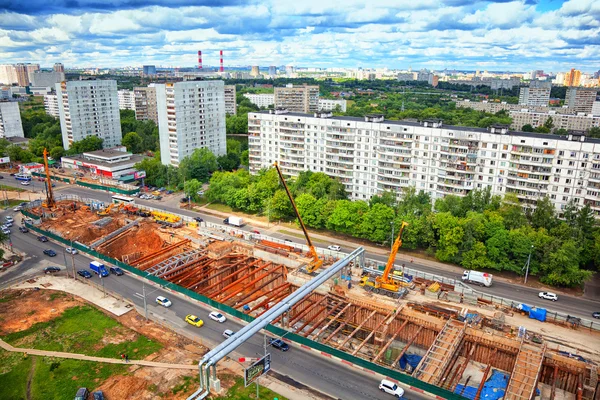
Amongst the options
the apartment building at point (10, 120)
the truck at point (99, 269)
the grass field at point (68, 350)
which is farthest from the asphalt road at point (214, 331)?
the apartment building at point (10, 120)

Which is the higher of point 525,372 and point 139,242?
point 525,372

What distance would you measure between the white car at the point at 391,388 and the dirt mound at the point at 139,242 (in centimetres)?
5466

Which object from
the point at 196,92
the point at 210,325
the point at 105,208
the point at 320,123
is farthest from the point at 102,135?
the point at 210,325

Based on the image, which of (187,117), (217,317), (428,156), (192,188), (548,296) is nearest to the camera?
(217,317)

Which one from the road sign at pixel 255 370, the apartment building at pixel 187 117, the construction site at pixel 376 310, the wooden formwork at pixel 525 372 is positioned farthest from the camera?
the apartment building at pixel 187 117

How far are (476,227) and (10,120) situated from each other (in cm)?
18213

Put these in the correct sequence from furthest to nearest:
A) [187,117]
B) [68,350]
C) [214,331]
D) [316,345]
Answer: [187,117], [214,331], [68,350], [316,345]

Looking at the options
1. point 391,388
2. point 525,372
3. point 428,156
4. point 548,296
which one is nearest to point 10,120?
point 428,156

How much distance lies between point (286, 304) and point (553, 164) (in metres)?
60.1

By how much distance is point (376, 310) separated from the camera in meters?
57.7

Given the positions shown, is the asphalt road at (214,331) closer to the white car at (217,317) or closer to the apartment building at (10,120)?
the white car at (217,317)

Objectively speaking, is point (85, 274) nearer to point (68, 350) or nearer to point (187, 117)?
point (68, 350)

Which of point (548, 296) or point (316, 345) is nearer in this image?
point (316, 345)

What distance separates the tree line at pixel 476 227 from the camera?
65.8 metres
